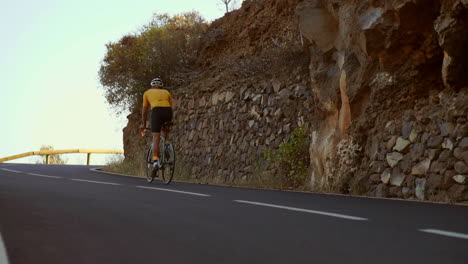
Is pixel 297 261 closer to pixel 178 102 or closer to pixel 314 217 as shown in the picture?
pixel 314 217

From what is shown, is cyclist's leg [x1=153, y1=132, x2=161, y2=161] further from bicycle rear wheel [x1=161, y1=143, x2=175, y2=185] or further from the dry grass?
the dry grass

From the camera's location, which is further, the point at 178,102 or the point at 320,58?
the point at 178,102

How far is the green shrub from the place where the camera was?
15.8m

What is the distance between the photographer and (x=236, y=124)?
1978cm

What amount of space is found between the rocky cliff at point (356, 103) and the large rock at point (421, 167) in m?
0.02

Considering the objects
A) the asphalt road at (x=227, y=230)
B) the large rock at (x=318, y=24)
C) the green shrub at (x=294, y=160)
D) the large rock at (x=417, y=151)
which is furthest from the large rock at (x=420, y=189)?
the large rock at (x=318, y=24)

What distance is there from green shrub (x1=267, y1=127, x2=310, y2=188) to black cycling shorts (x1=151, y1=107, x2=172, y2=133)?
→ 2620 millimetres

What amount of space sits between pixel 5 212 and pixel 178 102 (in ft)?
53.0

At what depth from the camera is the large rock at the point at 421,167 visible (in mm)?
11266

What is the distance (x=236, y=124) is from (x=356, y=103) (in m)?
6.25

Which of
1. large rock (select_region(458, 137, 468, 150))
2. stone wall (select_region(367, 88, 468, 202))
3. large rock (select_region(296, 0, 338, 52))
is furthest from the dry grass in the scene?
large rock (select_region(458, 137, 468, 150))

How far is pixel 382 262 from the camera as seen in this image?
16.1 ft

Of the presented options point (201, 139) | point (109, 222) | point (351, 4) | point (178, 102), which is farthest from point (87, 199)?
point (178, 102)

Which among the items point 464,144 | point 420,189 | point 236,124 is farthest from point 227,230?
point 236,124
